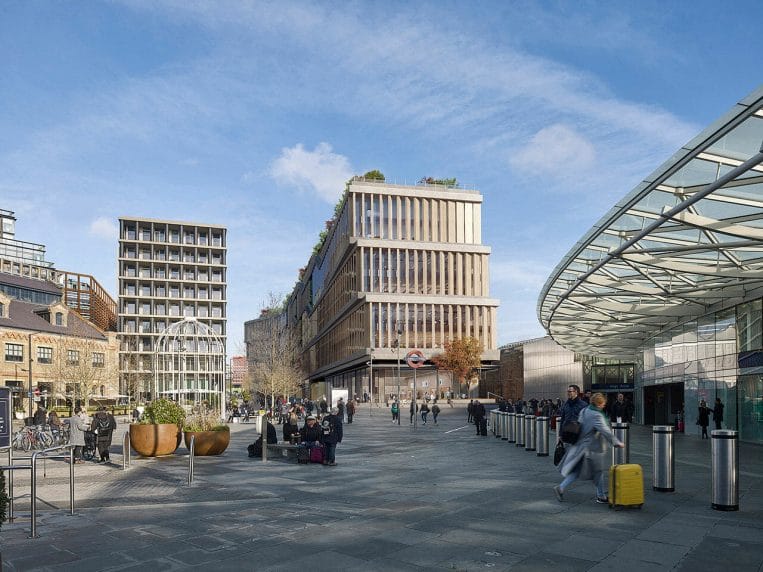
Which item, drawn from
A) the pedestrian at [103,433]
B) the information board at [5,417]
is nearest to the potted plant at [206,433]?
the pedestrian at [103,433]

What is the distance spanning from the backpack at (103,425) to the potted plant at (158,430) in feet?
2.08

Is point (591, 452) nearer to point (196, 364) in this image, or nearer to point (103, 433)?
point (103, 433)

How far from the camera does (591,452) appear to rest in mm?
10023

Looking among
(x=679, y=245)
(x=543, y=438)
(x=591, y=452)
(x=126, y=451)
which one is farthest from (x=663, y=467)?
(x=126, y=451)

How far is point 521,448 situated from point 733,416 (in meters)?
8.02

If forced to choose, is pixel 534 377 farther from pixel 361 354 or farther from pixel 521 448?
pixel 521 448

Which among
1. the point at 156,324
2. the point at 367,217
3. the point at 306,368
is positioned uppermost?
the point at 367,217

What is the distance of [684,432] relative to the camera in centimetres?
2775

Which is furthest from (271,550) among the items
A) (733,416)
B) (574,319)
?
(574,319)

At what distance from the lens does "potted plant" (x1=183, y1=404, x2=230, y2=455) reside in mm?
18859

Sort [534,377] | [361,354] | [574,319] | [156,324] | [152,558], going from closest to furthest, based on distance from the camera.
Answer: [152,558]
[574,319]
[534,377]
[361,354]
[156,324]

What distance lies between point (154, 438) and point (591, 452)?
12.7 metres

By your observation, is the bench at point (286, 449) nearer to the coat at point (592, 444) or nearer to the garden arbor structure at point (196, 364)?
the garden arbor structure at point (196, 364)

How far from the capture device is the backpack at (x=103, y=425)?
1875 cm
